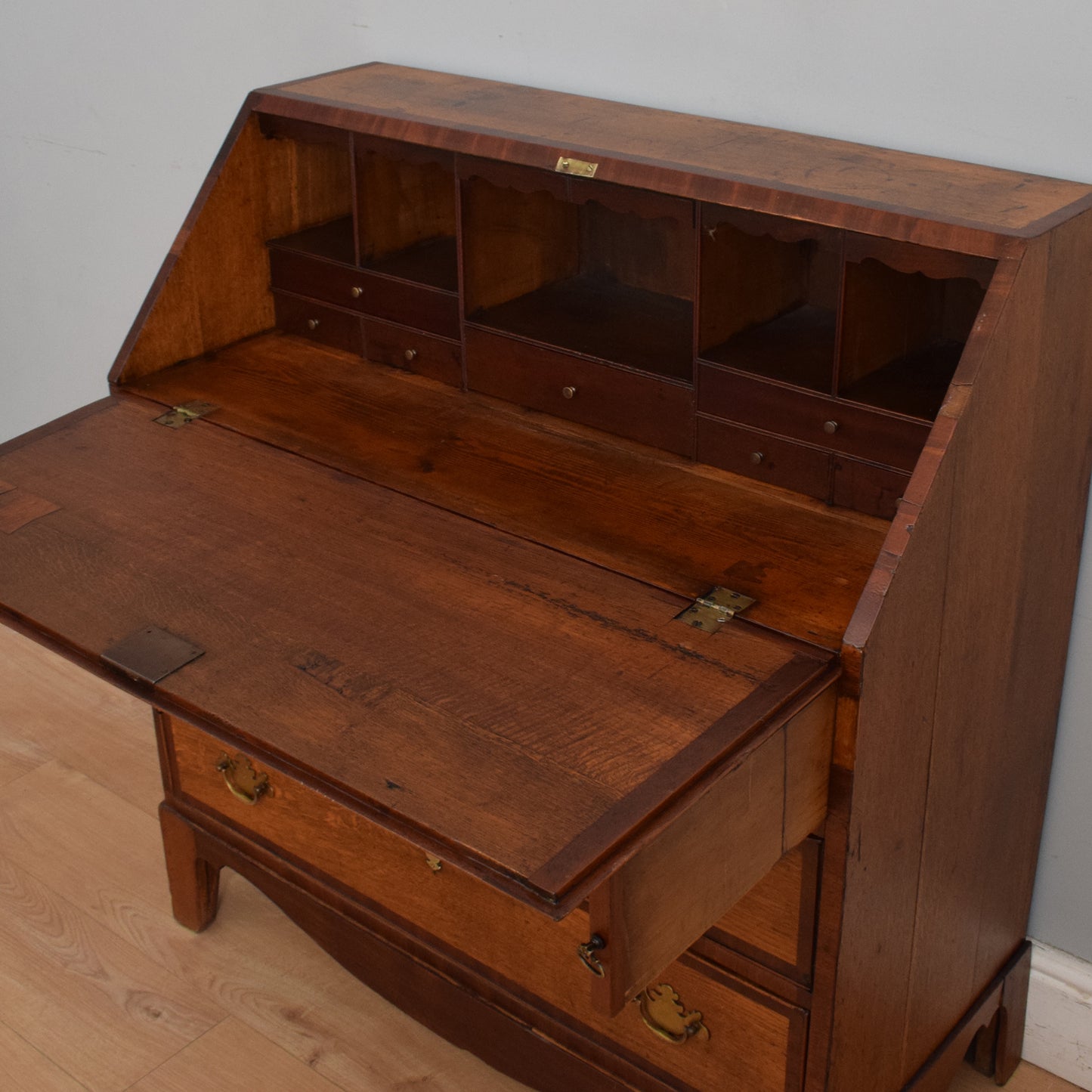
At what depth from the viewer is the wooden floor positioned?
2227 millimetres

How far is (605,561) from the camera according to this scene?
66.4 inches

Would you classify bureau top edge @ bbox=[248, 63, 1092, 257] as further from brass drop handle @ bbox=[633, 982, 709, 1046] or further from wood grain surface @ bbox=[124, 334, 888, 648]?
brass drop handle @ bbox=[633, 982, 709, 1046]

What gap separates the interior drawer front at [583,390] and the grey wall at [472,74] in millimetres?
391

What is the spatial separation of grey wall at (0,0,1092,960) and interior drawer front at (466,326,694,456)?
391 mm

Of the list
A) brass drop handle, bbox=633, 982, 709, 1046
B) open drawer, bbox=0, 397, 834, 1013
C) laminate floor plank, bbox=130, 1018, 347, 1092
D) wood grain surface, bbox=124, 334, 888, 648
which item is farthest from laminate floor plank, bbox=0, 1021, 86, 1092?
wood grain surface, bbox=124, 334, 888, 648

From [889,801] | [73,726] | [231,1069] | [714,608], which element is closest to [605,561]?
[714,608]

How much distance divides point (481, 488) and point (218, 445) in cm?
37

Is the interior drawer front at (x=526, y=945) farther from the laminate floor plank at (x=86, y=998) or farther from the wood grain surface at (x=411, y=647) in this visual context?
the laminate floor plank at (x=86, y=998)

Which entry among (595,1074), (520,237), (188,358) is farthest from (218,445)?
(595,1074)

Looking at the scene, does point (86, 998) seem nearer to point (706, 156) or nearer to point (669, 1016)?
point (669, 1016)

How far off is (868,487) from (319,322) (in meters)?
0.93

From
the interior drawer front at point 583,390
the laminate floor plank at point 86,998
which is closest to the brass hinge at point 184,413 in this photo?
the interior drawer front at point 583,390

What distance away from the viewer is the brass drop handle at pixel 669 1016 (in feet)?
6.04

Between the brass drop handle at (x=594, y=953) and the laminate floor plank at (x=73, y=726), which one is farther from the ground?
the brass drop handle at (x=594, y=953)
